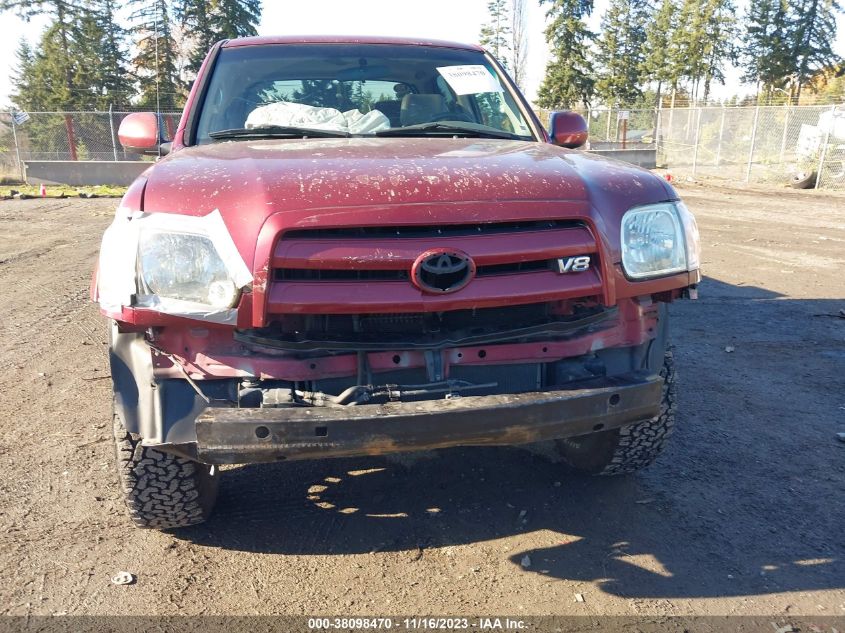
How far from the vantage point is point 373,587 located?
2492mm

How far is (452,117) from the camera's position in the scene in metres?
3.69

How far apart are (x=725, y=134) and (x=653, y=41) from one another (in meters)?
30.4

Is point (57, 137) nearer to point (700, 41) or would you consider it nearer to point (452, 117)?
point (452, 117)

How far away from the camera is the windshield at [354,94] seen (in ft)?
11.1

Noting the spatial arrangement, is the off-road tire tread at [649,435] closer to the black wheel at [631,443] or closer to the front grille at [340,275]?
the black wheel at [631,443]

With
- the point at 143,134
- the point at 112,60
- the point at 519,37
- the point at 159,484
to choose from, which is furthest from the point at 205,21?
the point at 159,484

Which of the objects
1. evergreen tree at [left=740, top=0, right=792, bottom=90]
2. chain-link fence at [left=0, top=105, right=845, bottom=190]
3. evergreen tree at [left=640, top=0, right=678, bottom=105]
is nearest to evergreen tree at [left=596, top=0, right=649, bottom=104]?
evergreen tree at [left=640, top=0, right=678, bottom=105]

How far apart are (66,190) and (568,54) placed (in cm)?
3455

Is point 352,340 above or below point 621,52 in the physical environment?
below

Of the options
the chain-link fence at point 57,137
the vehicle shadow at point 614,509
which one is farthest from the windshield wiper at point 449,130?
the chain-link fence at point 57,137

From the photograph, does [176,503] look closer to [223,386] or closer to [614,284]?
[223,386]

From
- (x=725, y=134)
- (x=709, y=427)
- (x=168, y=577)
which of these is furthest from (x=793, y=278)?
(x=725, y=134)

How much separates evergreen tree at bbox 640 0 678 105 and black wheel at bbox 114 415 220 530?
166 ft

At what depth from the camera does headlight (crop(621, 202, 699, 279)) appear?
246cm
